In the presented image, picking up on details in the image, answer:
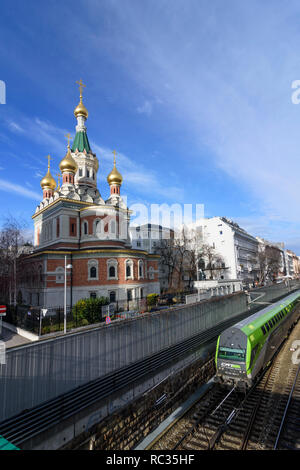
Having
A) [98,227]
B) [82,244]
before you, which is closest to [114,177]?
[98,227]

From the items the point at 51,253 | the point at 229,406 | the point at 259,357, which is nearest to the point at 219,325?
the point at 259,357

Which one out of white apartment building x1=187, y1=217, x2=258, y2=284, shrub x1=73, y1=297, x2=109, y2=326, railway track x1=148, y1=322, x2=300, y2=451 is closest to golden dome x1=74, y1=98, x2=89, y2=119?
white apartment building x1=187, y1=217, x2=258, y2=284

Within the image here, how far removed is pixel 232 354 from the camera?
1212 centimetres

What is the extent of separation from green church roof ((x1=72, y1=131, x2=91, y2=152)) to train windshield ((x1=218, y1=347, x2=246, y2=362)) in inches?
1546

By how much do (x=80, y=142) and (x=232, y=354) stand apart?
1606 inches

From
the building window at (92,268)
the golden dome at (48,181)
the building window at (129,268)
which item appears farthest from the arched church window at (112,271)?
the golden dome at (48,181)

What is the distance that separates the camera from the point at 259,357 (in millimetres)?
Answer: 13250

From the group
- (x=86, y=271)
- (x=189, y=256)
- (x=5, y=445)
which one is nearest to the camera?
(x=5, y=445)

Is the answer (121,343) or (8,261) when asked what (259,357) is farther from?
(8,261)

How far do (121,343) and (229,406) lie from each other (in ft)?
18.6

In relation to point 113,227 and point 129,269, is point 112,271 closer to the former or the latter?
point 129,269

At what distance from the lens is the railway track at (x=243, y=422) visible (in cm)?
898

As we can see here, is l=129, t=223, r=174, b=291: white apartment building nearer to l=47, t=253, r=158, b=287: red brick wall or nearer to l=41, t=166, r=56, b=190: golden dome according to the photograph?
l=41, t=166, r=56, b=190: golden dome

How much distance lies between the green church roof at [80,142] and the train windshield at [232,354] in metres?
39.3
